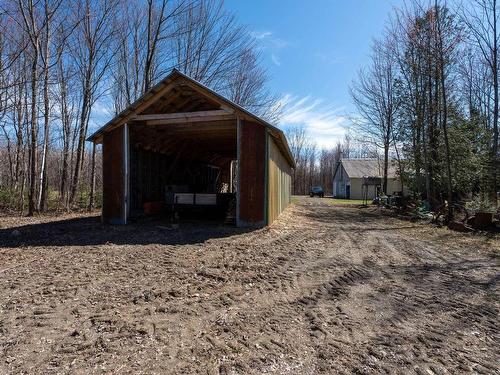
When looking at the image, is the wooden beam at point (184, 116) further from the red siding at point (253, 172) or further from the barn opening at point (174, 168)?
the red siding at point (253, 172)

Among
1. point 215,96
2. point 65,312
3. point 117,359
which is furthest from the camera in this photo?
point 215,96

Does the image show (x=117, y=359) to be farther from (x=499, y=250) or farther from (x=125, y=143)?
(x=125, y=143)

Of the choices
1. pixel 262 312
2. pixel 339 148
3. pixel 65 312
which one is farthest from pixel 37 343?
pixel 339 148

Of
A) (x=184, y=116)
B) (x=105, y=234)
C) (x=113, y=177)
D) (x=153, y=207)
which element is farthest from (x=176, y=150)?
(x=105, y=234)

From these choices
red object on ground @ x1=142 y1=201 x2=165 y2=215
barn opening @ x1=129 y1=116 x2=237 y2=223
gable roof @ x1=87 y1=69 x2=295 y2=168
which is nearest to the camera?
gable roof @ x1=87 y1=69 x2=295 y2=168

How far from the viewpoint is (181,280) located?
18.3 feet

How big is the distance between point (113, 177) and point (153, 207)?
2.86 m

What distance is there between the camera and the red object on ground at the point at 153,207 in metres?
14.5

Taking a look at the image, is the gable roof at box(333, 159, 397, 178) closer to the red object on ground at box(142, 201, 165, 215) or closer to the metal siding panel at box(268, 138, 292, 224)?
the metal siding panel at box(268, 138, 292, 224)

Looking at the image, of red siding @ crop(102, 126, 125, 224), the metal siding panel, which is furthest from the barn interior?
the metal siding panel

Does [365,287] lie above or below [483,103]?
below

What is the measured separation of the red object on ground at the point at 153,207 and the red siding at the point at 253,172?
4.95 m

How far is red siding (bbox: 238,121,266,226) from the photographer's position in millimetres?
11258

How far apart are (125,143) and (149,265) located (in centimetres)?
678
